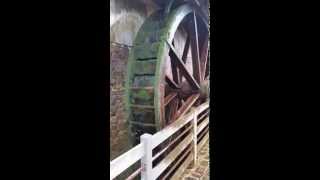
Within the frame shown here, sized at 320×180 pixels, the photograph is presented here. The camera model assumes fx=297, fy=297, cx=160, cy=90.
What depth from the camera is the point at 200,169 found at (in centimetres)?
192

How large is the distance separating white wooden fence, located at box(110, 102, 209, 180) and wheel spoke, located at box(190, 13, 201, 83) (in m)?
0.23

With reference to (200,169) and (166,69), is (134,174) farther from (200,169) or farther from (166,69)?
(200,169)

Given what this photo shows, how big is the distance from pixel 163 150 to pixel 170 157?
0.38 ft

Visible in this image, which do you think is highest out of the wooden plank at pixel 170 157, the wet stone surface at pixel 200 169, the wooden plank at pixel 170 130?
the wooden plank at pixel 170 130

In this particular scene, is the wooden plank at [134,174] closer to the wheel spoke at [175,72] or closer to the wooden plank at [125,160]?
the wooden plank at [125,160]

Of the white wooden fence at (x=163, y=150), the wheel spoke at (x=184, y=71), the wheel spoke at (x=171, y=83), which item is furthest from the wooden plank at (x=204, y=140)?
the wheel spoke at (x=171, y=83)

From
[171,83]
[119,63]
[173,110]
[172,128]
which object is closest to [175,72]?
[171,83]

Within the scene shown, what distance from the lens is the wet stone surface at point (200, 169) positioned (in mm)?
1857

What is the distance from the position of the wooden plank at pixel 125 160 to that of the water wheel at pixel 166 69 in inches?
2.0

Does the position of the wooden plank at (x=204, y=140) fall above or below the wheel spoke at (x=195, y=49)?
below
